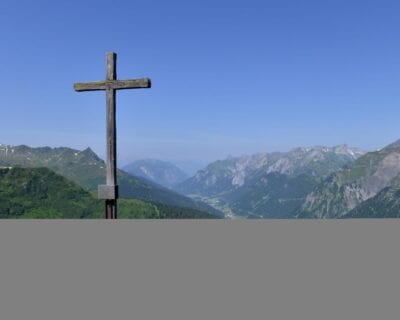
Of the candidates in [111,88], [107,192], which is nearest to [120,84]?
[111,88]

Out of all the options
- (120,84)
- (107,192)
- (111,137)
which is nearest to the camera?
(107,192)

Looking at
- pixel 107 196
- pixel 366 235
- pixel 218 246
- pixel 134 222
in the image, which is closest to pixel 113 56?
pixel 107 196

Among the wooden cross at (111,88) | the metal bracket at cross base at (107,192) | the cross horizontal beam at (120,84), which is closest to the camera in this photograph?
the metal bracket at cross base at (107,192)

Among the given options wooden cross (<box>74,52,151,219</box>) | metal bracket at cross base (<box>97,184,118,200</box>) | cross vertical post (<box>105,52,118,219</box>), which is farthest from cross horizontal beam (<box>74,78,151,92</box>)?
metal bracket at cross base (<box>97,184,118,200</box>)

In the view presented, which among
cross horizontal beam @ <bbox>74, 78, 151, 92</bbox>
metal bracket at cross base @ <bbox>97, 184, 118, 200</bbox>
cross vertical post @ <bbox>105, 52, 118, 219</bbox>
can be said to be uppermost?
cross horizontal beam @ <bbox>74, 78, 151, 92</bbox>

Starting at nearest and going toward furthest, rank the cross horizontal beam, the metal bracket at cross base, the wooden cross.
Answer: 1. the metal bracket at cross base
2. the wooden cross
3. the cross horizontal beam

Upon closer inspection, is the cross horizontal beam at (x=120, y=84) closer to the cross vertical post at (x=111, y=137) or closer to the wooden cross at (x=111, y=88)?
the wooden cross at (x=111, y=88)

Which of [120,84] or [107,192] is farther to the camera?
[120,84]

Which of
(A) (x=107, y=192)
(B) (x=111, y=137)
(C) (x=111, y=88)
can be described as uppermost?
(C) (x=111, y=88)

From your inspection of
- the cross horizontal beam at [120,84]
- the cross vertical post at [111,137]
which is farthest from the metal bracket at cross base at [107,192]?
the cross horizontal beam at [120,84]

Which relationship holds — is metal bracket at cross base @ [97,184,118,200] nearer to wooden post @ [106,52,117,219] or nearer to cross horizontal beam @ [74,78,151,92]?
wooden post @ [106,52,117,219]

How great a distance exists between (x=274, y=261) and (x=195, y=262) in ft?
3.30

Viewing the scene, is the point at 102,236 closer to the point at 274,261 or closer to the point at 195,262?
the point at 195,262

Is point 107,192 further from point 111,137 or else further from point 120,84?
point 120,84
